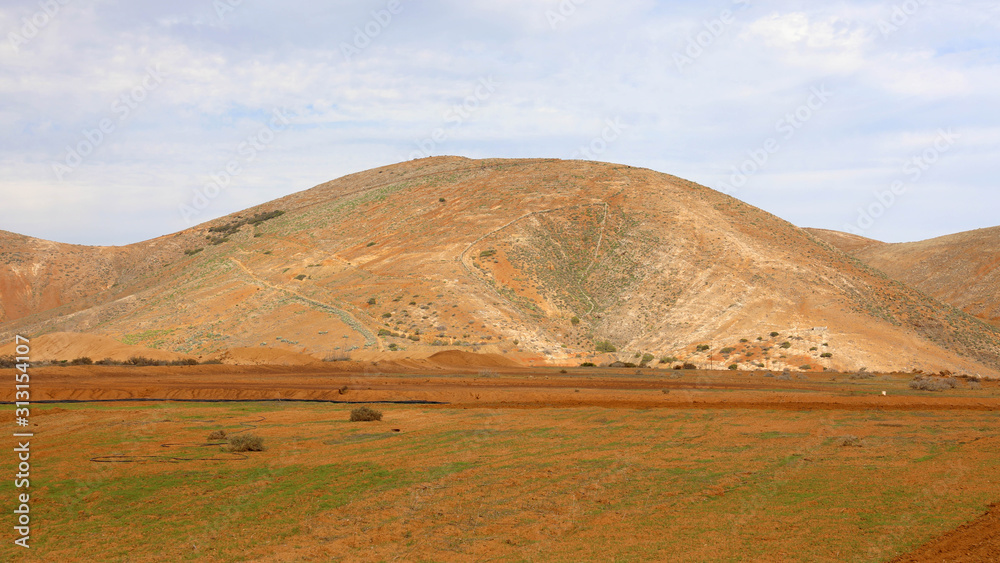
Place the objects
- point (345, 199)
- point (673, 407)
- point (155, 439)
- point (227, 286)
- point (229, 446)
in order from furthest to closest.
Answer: point (345, 199) → point (227, 286) → point (673, 407) → point (155, 439) → point (229, 446)

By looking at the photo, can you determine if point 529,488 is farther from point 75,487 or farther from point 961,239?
point 961,239

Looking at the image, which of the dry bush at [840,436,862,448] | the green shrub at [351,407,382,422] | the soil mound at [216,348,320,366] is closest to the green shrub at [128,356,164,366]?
the soil mound at [216,348,320,366]

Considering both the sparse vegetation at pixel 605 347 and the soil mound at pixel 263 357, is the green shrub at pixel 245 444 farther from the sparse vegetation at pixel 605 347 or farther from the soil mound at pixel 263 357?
the sparse vegetation at pixel 605 347

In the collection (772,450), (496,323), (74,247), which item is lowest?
(772,450)

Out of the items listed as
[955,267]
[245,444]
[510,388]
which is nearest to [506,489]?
[245,444]

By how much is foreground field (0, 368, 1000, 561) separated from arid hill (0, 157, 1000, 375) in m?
22.3

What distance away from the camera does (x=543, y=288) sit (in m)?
57.0

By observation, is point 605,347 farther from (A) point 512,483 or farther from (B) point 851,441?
Answer: (A) point 512,483

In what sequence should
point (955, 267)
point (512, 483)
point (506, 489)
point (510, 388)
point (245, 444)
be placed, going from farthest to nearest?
1. point (955, 267)
2. point (510, 388)
3. point (245, 444)
4. point (512, 483)
5. point (506, 489)

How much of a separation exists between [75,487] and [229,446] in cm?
420

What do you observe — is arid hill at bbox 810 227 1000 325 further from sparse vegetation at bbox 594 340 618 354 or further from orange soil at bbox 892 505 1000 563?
orange soil at bbox 892 505 1000 563

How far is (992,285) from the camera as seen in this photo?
8806cm

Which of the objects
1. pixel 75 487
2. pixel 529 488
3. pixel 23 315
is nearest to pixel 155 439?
pixel 75 487

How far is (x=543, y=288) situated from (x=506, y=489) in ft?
144
